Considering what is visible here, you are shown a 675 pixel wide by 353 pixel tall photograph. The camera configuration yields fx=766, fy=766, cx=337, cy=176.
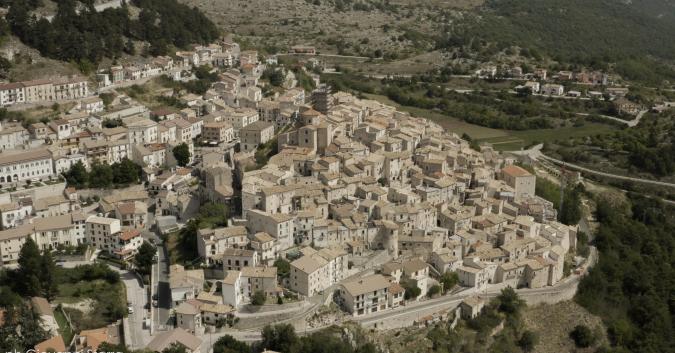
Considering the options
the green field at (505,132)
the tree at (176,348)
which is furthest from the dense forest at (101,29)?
the tree at (176,348)

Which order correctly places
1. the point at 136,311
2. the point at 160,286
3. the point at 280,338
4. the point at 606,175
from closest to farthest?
the point at 280,338
the point at 136,311
the point at 160,286
the point at 606,175

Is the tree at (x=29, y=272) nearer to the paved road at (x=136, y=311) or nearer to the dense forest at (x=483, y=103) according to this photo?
the paved road at (x=136, y=311)

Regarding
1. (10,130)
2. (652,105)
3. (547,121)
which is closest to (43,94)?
(10,130)

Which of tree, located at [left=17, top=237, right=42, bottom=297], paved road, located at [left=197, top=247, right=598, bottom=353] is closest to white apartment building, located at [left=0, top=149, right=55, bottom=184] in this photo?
tree, located at [left=17, top=237, right=42, bottom=297]

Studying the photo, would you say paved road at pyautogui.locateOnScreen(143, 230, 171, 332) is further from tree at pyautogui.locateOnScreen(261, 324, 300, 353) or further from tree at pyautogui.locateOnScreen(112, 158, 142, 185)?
tree at pyautogui.locateOnScreen(112, 158, 142, 185)

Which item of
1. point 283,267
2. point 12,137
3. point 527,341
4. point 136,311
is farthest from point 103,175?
point 527,341

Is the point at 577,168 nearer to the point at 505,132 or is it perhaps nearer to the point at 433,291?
the point at 505,132
